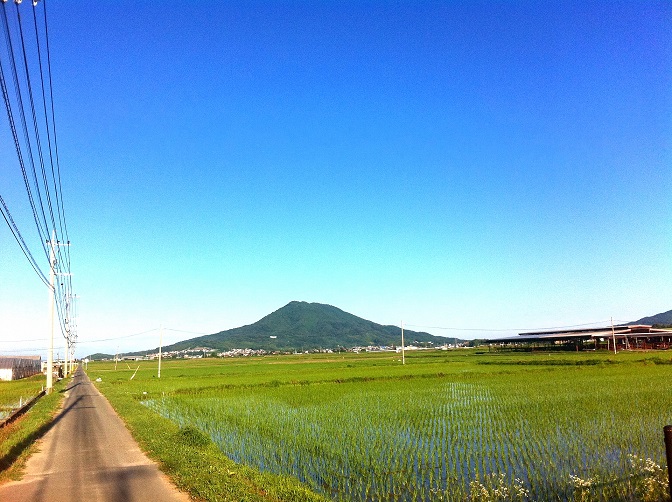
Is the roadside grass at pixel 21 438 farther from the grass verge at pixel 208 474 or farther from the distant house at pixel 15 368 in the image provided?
the distant house at pixel 15 368

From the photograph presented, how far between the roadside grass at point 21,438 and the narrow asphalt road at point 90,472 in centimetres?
24

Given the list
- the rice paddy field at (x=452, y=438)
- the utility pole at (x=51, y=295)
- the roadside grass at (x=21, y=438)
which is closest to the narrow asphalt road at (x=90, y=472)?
the roadside grass at (x=21, y=438)

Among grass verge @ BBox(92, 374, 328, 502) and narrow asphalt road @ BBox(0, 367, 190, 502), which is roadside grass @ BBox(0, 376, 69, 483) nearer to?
narrow asphalt road @ BBox(0, 367, 190, 502)

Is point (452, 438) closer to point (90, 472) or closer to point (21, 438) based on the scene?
point (90, 472)

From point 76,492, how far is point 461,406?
1582 centimetres

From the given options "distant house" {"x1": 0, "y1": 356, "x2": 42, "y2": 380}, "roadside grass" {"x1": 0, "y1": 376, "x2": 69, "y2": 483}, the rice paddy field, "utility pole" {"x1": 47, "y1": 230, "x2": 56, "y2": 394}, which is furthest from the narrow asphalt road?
"distant house" {"x1": 0, "y1": 356, "x2": 42, "y2": 380}

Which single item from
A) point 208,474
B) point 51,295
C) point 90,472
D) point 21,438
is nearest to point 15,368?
point 51,295

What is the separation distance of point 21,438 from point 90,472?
5.18m

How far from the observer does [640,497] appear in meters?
8.06

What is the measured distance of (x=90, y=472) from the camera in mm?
10070

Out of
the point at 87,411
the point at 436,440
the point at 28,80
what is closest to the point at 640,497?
the point at 436,440

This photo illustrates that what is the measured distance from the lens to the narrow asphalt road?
27.5 feet

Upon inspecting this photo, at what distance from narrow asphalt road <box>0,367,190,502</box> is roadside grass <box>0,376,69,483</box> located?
0.80 ft

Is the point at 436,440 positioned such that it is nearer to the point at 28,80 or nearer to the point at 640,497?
the point at 640,497
